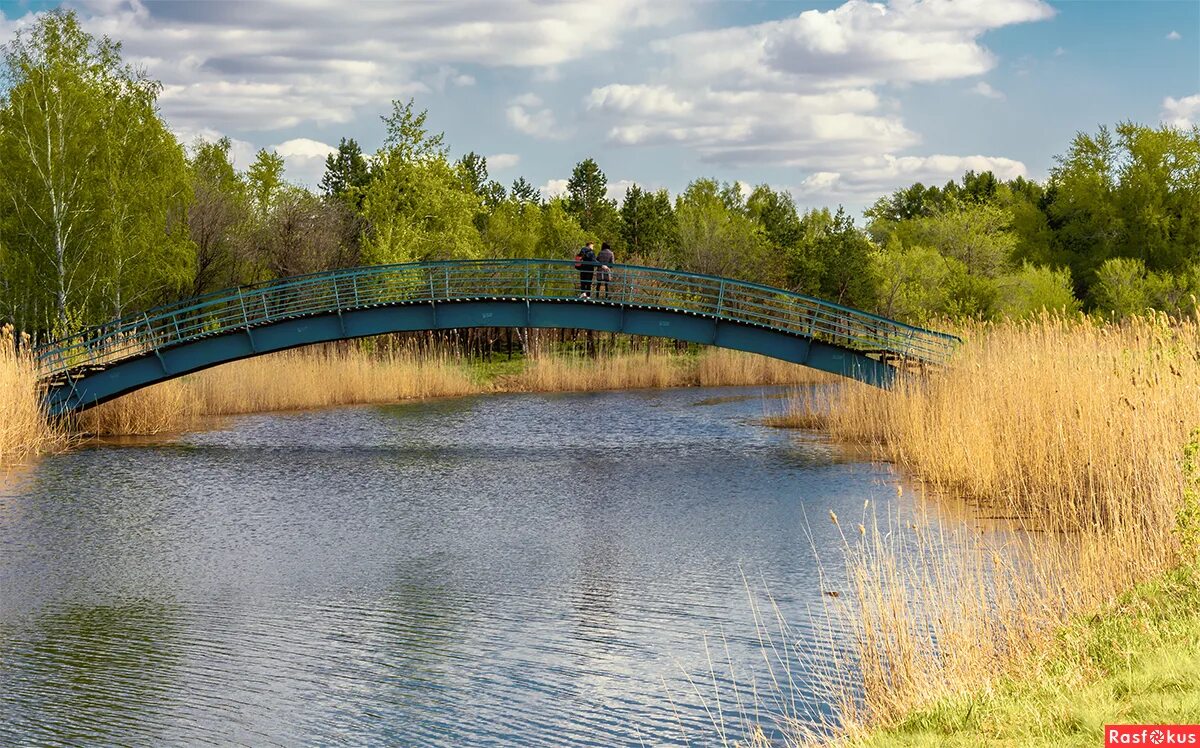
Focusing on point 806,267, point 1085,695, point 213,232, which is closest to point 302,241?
point 213,232

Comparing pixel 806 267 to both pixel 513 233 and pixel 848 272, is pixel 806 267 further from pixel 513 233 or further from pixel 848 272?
pixel 513 233

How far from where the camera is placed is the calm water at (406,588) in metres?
7.86

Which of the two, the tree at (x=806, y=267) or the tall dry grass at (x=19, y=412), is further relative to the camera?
the tree at (x=806, y=267)

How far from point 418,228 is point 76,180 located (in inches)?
502

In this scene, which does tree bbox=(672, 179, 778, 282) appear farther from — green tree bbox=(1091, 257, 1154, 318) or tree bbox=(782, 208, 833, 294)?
green tree bbox=(1091, 257, 1154, 318)

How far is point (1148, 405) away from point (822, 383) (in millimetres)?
20848

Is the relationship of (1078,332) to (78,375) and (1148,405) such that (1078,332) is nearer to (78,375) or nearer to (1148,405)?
(1148,405)

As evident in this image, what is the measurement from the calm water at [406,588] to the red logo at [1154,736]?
239cm

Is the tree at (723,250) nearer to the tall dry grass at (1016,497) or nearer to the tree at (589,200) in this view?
the tree at (589,200)

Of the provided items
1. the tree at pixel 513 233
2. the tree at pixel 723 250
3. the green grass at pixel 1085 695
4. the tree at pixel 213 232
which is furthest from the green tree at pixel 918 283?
the green grass at pixel 1085 695

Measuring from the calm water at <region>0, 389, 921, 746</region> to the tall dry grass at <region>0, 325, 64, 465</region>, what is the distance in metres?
0.54

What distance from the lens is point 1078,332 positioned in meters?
16.4

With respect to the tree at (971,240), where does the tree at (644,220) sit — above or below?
above

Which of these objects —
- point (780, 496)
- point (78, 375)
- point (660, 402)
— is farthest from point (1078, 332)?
point (78, 375)
